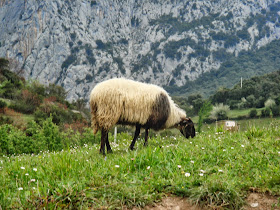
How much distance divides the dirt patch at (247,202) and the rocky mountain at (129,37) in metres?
117

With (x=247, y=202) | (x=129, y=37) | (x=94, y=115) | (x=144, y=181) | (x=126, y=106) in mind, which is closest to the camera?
(x=247, y=202)

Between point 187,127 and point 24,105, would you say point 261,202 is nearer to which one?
point 187,127

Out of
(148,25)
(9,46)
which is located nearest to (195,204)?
(9,46)

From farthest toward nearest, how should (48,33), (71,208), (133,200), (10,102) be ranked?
(48,33) → (10,102) → (133,200) → (71,208)

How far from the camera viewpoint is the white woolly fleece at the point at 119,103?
293 inches

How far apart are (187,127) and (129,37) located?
516ft

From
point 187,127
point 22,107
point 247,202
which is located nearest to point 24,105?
point 22,107

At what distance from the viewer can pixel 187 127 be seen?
989 centimetres

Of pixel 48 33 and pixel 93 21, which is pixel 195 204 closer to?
pixel 48 33

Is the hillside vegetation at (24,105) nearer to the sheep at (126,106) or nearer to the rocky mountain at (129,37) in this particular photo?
the sheep at (126,106)

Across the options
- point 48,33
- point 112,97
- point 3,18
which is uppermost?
point 3,18

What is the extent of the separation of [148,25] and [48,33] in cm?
6763

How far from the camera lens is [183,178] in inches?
152

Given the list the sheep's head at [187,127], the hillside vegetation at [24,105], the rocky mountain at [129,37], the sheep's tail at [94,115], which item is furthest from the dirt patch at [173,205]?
the rocky mountain at [129,37]
